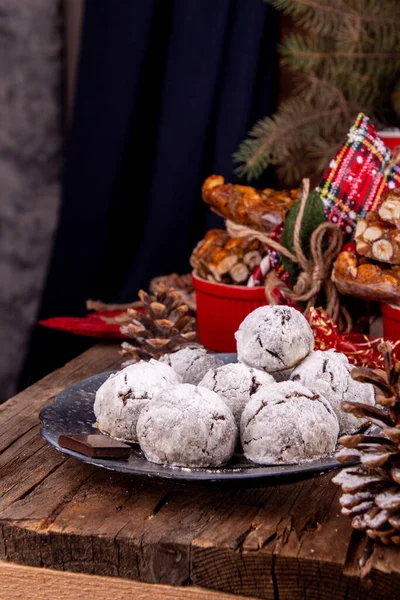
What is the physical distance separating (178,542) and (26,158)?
62.0 inches

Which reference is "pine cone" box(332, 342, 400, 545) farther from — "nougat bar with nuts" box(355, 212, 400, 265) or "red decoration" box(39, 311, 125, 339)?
"red decoration" box(39, 311, 125, 339)

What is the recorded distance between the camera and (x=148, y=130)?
1.84 m

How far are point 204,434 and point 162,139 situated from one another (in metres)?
1.14

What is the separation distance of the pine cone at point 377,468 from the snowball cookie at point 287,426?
2.2 inches

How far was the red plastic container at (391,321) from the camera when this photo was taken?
1.05 metres

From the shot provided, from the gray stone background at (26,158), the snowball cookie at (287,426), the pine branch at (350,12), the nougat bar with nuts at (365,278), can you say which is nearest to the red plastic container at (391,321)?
the nougat bar with nuts at (365,278)

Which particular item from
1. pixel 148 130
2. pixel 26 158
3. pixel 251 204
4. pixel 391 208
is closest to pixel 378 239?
pixel 391 208

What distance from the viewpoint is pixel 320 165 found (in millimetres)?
1500

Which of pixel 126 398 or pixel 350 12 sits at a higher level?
pixel 350 12

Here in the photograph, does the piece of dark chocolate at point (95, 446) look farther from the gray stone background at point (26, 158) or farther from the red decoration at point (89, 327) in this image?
the gray stone background at point (26, 158)

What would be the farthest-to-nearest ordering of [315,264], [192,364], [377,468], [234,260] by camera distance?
[234,260] < [315,264] < [192,364] < [377,468]

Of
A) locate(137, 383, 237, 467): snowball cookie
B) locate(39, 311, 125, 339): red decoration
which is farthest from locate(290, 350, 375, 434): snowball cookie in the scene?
locate(39, 311, 125, 339): red decoration

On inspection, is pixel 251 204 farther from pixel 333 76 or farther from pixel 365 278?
pixel 333 76

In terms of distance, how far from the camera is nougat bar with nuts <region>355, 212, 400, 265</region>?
3.40ft
